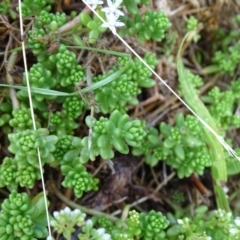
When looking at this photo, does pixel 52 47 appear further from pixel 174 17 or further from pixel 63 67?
pixel 174 17

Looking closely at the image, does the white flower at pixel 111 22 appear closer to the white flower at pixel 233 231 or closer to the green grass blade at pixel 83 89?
the green grass blade at pixel 83 89

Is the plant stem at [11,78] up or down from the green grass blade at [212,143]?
up

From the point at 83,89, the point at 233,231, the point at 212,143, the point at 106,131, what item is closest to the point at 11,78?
the point at 83,89

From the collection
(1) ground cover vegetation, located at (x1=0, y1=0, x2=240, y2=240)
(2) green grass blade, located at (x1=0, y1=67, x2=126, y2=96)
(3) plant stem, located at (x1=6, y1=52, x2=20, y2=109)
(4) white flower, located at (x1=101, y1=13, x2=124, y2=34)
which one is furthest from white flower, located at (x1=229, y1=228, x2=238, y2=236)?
(3) plant stem, located at (x1=6, y1=52, x2=20, y2=109)

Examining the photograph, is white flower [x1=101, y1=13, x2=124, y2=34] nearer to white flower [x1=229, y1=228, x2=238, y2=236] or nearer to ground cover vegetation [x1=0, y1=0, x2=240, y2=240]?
ground cover vegetation [x1=0, y1=0, x2=240, y2=240]

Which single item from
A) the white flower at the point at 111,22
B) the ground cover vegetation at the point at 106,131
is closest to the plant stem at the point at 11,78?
the ground cover vegetation at the point at 106,131

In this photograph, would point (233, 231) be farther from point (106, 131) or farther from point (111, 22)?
point (111, 22)

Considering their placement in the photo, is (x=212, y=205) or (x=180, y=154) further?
(x=212, y=205)

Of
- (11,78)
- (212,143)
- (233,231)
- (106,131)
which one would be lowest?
(233,231)

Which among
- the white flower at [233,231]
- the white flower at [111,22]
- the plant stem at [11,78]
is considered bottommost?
the white flower at [233,231]

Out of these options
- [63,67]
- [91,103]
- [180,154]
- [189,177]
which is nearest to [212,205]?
[189,177]

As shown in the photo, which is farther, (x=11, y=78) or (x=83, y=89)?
(x=11, y=78)
